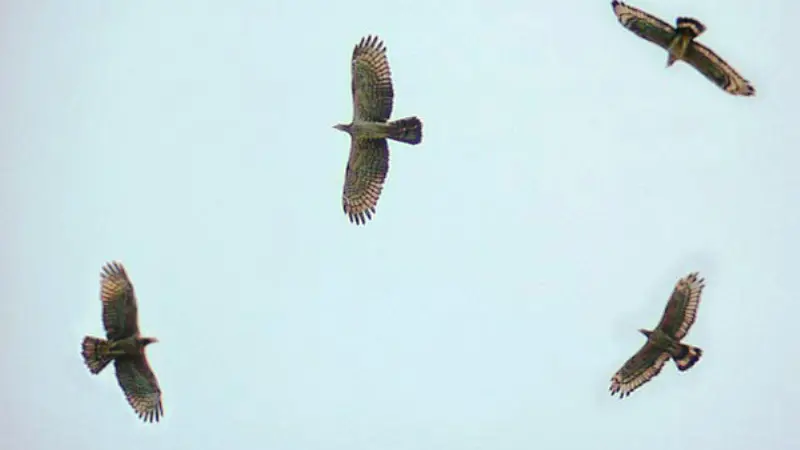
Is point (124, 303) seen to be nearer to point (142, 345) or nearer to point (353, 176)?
point (142, 345)

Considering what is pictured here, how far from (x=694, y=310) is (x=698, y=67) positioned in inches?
83.0

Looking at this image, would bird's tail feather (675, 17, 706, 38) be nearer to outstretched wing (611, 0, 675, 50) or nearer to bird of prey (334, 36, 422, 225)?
outstretched wing (611, 0, 675, 50)

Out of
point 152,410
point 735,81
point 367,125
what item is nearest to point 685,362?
point 735,81

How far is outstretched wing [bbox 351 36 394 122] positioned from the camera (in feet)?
40.2

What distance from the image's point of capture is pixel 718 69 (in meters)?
11.6

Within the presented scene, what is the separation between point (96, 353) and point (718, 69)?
5242 mm

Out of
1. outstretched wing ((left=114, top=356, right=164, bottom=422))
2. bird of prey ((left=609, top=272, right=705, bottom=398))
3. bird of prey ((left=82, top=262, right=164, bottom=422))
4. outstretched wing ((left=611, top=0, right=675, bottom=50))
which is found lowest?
outstretched wing ((left=114, top=356, right=164, bottom=422))

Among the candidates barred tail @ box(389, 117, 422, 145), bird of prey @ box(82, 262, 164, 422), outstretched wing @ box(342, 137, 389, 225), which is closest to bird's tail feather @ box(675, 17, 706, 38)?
barred tail @ box(389, 117, 422, 145)

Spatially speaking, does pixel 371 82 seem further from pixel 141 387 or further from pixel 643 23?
pixel 141 387

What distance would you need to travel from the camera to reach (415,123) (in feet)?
40.0

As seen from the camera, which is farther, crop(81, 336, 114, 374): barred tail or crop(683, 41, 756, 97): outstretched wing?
crop(81, 336, 114, 374): barred tail

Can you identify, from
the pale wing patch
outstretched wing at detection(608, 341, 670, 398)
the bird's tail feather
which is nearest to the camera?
the bird's tail feather

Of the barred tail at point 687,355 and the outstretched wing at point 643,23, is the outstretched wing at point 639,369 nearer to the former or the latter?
the barred tail at point 687,355

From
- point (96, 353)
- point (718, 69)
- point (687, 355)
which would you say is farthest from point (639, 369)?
point (96, 353)
